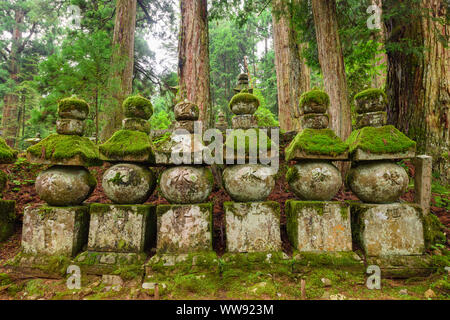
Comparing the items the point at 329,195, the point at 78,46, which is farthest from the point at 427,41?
the point at 78,46

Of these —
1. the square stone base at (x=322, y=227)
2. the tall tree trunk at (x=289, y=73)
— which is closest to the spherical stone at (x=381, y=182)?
the square stone base at (x=322, y=227)

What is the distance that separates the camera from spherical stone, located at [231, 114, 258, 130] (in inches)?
89.1

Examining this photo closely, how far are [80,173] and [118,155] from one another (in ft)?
1.40

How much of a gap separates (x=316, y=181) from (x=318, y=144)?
314 mm

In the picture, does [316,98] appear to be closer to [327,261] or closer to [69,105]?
[327,261]

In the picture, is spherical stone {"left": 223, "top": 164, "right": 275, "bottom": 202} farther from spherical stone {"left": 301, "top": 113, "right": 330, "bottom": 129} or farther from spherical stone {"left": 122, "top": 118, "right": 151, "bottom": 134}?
spherical stone {"left": 122, "top": 118, "right": 151, "bottom": 134}

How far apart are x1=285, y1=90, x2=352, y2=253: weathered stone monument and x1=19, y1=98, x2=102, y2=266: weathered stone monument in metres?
1.82

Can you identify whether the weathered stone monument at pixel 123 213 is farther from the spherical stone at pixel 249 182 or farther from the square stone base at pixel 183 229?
the spherical stone at pixel 249 182

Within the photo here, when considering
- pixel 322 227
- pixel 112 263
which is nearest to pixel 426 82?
pixel 322 227

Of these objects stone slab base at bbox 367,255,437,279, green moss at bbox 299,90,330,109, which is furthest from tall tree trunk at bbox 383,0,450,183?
green moss at bbox 299,90,330,109

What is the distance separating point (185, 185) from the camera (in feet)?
6.64

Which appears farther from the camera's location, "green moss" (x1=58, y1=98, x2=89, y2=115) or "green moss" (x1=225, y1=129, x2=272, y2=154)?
"green moss" (x1=58, y1=98, x2=89, y2=115)

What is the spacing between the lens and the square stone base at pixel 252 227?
6.63 ft

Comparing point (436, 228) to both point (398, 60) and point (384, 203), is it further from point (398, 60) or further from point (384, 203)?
point (398, 60)
